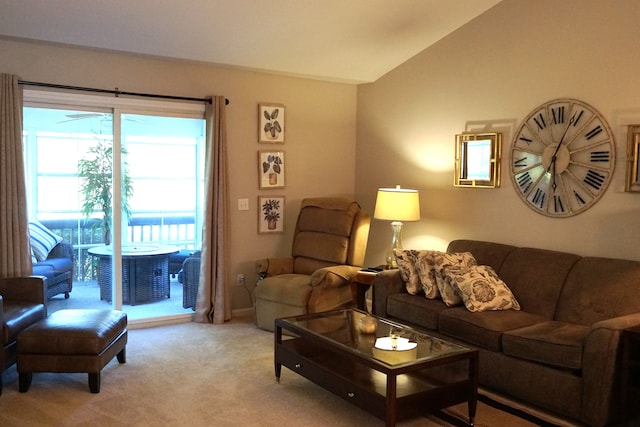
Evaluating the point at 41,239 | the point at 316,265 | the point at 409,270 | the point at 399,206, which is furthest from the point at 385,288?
the point at 41,239

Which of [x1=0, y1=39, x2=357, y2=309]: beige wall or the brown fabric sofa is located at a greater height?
[x1=0, y1=39, x2=357, y2=309]: beige wall

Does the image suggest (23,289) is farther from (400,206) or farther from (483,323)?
(483,323)

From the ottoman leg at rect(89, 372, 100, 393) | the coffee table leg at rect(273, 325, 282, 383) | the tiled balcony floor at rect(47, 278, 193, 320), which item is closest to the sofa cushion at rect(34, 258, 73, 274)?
the tiled balcony floor at rect(47, 278, 193, 320)

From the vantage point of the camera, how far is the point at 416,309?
13.5 feet

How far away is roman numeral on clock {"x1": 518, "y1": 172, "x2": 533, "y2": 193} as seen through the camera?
4.35 m

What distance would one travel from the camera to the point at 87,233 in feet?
16.0

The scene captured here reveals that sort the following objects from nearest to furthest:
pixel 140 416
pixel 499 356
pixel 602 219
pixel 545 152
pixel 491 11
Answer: pixel 140 416
pixel 499 356
pixel 602 219
pixel 545 152
pixel 491 11

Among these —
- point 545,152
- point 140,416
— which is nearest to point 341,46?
point 545,152

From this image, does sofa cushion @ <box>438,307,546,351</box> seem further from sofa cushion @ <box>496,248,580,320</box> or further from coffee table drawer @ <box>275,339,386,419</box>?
coffee table drawer @ <box>275,339,386,419</box>

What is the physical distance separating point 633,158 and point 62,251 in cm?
441

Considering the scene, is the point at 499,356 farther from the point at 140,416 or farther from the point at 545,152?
the point at 140,416

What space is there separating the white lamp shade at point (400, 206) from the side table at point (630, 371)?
2.19 meters

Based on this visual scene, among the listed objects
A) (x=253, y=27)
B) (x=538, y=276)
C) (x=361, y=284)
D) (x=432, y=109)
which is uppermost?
(x=253, y=27)

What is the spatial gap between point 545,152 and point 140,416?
10.8 ft
